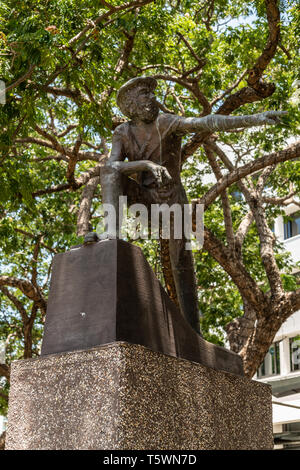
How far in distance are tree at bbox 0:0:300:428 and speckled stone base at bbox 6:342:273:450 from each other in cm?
119

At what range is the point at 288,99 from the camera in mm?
10906

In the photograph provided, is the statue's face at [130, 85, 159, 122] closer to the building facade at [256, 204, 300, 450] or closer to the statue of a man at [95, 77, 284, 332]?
the statue of a man at [95, 77, 284, 332]

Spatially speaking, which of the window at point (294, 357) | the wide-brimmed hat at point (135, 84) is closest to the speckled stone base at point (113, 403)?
the wide-brimmed hat at point (135, 84)

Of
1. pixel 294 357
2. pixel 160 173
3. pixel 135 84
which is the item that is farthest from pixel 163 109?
pixel 294 357

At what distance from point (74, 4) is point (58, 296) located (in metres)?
4.04

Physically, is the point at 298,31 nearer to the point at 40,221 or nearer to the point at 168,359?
the point at 168,359

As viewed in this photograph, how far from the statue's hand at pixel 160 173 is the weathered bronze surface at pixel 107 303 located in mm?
579

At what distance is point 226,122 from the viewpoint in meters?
4.27

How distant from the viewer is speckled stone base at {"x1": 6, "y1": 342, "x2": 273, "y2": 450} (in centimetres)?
333

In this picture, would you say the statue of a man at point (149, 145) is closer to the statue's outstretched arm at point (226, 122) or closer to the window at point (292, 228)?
the statue's outstretched arm at point (226, 122)

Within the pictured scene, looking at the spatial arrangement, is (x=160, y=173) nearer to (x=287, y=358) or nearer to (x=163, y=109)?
(x=163, y=109)

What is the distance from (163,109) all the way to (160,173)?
5.82 metres

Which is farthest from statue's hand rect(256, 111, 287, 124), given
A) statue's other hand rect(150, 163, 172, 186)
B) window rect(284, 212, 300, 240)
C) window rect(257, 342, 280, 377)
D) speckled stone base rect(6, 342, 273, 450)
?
window rect(284, 212, 300, 240)

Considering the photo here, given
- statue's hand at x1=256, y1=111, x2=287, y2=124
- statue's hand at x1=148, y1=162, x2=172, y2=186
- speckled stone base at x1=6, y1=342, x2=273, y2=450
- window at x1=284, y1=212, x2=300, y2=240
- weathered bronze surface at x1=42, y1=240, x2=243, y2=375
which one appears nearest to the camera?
speckled stone base at x1=6, y1=342, x2=273, y2=450
